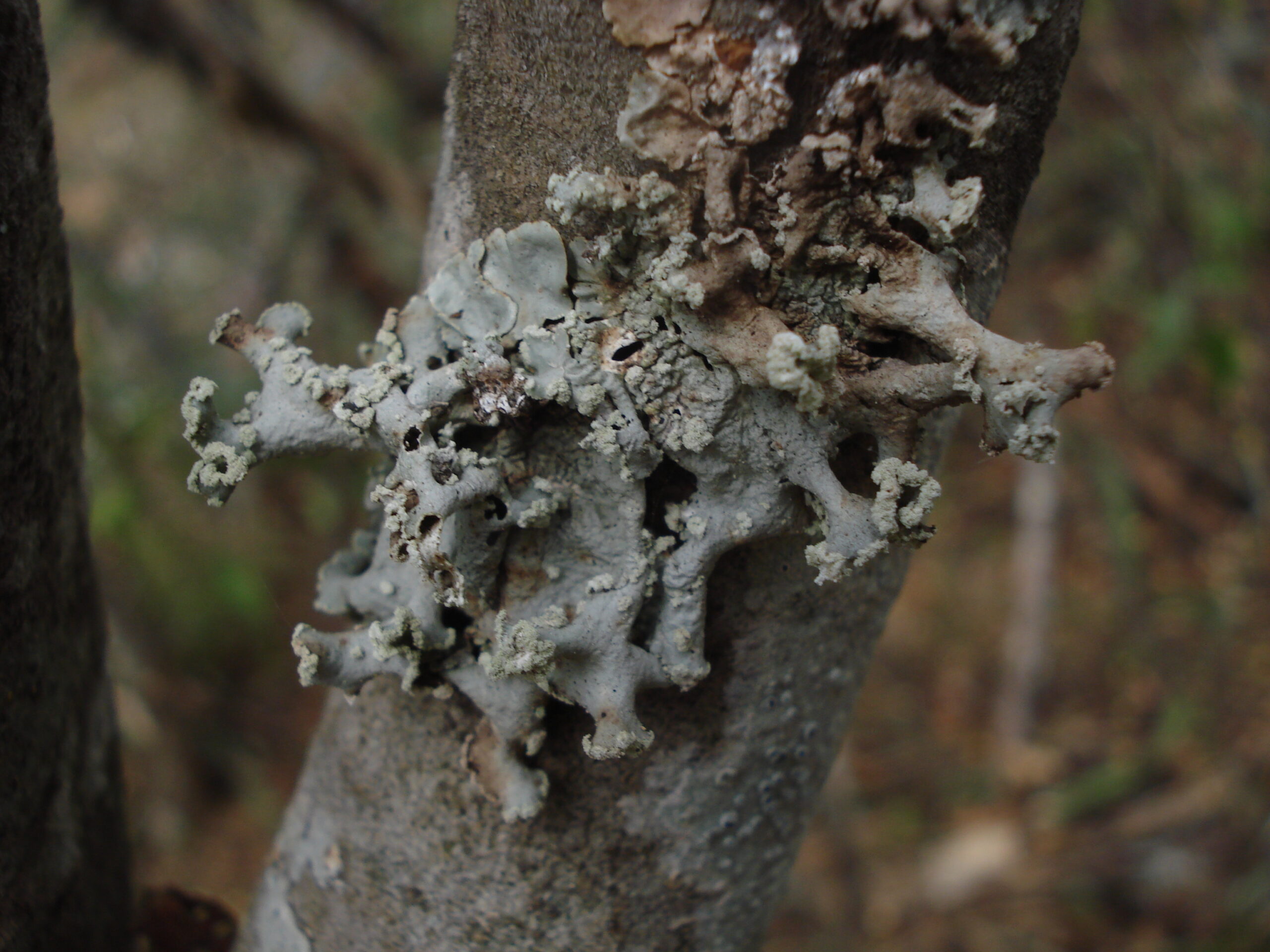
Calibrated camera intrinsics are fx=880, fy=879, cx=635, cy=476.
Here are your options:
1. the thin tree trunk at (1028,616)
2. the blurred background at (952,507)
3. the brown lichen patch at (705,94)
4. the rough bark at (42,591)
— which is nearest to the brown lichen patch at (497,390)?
the brown lichen patch at (705,94)

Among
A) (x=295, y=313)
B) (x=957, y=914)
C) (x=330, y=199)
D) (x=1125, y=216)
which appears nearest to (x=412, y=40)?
(x=330, y=199)

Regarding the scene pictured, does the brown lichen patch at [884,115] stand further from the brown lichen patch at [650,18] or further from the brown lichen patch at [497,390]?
the brown lichen patch at [497,390]

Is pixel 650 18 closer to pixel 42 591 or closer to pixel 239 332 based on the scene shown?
pixel 239 332

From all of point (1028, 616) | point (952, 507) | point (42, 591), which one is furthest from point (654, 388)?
point (952, 507)

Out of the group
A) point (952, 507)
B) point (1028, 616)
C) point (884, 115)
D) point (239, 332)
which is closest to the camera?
point (884, 115)

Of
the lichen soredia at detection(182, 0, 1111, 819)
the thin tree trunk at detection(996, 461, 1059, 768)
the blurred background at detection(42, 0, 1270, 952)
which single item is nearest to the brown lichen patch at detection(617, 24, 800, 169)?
the lichen soredia at detection(182, 0, 1111, 819)

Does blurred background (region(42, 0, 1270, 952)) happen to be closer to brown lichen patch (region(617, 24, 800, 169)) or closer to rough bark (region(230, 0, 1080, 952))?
rough bark (region(230, 0, 1080, 952))
